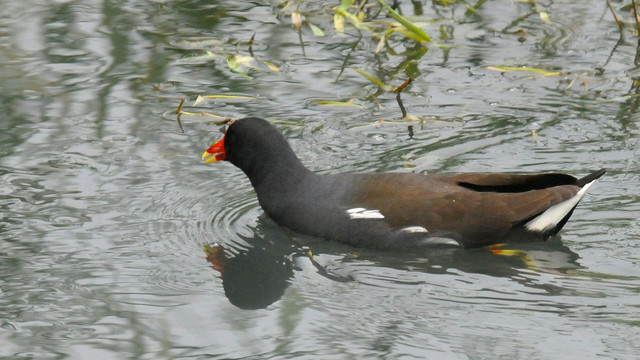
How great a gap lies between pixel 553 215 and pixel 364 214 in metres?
0.90

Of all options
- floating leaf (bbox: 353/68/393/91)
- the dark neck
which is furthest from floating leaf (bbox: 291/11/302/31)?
the dark neck

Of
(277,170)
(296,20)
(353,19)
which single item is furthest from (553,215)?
(296,20)

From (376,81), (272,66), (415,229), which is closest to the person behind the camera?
(415,229)

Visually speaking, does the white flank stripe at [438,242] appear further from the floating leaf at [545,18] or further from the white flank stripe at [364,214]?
the floating leaf at [545,18]

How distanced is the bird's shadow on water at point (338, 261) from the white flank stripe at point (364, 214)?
155 millimetres

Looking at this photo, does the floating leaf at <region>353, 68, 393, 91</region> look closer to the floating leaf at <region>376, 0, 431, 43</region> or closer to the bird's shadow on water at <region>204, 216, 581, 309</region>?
the floating leaf at <region>376, 0, 431, 43</region>

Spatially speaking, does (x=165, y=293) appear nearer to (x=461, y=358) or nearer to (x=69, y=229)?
(x=69, y=229)

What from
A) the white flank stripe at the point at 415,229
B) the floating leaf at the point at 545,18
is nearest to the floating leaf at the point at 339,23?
the floating leaf at the point at 545,18

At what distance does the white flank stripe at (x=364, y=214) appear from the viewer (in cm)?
559

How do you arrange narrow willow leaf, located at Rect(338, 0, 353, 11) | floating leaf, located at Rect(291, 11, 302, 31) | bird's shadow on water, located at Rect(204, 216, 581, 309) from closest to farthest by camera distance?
1. bird's shadow on water, located at Rect(204, 216, 581, 309)
2. narrow willow leaf, located at Rect(338, 0, 353, 11)
3. floating leaf, located at Rect(291, 11, 302, 31)

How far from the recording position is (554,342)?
4.50 metres

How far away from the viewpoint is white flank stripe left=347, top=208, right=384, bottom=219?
18.4ft

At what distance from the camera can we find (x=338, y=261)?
545 cm

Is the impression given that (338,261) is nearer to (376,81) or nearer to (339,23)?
(376,81)
